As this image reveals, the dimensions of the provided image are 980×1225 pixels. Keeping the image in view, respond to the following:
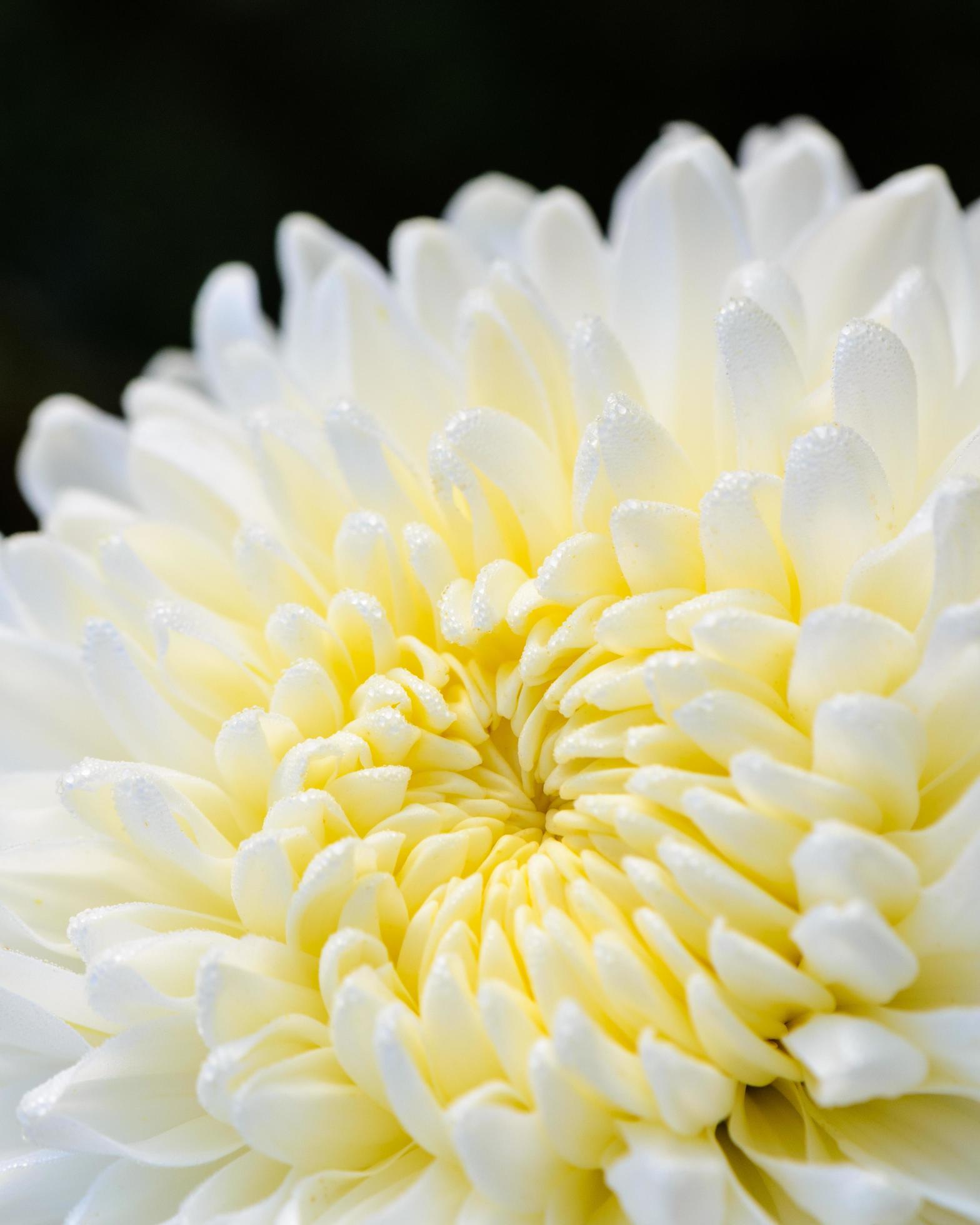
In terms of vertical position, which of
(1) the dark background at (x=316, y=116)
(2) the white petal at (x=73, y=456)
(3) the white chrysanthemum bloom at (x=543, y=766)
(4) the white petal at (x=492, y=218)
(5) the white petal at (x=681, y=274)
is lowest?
(3) the white chrysanthemum bloom at (x=543, y=766)

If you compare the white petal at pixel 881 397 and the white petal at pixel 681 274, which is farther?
the white petal at pixel 681 274

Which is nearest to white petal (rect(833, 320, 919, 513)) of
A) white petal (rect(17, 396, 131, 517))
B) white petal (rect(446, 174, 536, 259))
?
white petal (rect(446, 174, 536, 259))

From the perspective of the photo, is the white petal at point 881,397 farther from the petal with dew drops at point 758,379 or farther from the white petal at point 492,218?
the white petal at point 492,218

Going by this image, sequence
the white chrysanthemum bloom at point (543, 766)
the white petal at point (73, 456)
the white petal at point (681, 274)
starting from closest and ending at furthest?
the white chrysanthemum bloom at point (543, 766), the white petal at point (681, 274), the white petal at point (73, 456)

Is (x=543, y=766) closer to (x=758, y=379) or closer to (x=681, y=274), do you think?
(x=758, y=379)

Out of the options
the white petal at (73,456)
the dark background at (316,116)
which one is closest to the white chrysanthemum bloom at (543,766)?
the white petal at (73,456)

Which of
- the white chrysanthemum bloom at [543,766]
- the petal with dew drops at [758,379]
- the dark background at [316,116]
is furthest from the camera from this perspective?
the dark background at [316,116]

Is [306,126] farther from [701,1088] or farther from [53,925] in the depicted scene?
[701,1088]

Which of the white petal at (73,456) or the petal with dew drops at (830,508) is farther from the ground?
the white petal at (73,456)
